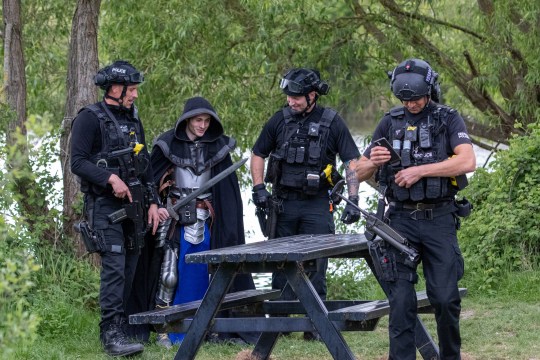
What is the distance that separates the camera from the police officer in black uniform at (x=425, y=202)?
5.62 meters

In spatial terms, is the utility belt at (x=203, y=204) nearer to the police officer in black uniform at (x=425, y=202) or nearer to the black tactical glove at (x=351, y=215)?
the black tactical glove at (x=351, y=215)

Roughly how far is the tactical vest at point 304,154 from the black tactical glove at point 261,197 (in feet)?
0.53

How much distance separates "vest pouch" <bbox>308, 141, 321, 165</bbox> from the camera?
24.2 feet

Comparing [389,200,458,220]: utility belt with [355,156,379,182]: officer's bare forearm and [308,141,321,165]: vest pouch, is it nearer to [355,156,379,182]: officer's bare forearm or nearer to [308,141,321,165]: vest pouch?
[355,156,379,182]: officer's bare forearm

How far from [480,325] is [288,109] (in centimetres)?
219

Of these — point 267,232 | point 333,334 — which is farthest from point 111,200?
point 333,334

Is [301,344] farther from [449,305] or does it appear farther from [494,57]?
[494,57]

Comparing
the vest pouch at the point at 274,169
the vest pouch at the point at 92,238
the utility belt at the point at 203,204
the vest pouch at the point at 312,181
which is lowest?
the vest pouch at the point at 92,238

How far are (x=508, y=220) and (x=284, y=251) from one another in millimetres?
3940

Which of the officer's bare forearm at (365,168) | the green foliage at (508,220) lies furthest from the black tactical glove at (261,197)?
the green foliage at (508,220)

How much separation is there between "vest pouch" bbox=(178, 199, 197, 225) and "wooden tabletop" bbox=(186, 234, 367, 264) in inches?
43.3

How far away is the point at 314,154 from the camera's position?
739cm

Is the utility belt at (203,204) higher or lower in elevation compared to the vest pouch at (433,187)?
higher

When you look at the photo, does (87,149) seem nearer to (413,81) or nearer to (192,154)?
(192,154)
